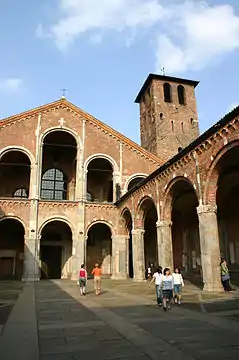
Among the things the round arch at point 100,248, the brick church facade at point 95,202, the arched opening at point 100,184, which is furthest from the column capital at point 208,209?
the arched opening at point 100,184

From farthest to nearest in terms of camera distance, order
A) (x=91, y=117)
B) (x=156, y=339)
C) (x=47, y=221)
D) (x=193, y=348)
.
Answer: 1. (x=91, y=117)
2. (x=47, y=221)
3. (x=156, y=339)
4. (x=193, y=348)

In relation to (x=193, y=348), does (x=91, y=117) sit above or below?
above

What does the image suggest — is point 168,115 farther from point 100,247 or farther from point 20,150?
point 20,150

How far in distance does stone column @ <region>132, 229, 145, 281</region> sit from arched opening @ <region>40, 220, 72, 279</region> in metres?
8.07

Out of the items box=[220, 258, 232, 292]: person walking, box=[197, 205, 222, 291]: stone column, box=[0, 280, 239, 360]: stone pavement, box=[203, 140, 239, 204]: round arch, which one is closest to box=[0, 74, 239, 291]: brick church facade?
box=[203, 140, 239, 204]: round arch

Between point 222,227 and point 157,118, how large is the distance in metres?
18.5

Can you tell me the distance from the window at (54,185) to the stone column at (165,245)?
14.5 meters

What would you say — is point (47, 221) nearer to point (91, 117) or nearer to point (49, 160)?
point (49, 160)

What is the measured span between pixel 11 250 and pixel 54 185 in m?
7.24

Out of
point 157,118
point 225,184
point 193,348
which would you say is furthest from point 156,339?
point 157,118

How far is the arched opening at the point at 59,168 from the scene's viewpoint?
31.3m

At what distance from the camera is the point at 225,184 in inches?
831

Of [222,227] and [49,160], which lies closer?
[222,227]

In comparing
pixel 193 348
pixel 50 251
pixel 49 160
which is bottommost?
pixel 193 348
